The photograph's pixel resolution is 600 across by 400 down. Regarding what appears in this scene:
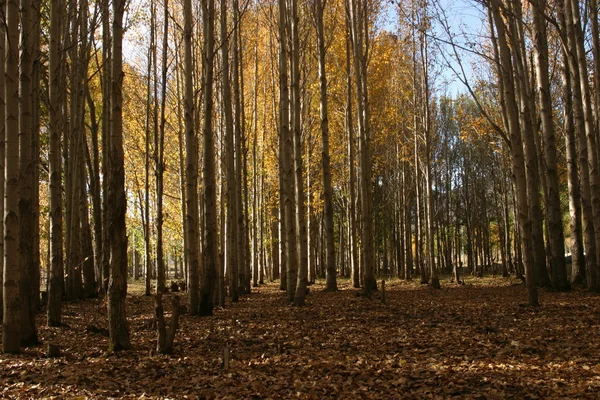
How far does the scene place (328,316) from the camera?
9203mm

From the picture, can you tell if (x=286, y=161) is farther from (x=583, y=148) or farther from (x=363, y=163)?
(x=583, y=148)

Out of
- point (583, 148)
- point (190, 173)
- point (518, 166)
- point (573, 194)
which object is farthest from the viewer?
point (573, 194)

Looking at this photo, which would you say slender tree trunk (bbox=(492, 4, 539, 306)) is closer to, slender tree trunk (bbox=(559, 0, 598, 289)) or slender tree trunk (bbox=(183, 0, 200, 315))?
slender tree trunk (bbox=(559, 0, 598, 289))

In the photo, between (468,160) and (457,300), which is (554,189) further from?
(468,160)

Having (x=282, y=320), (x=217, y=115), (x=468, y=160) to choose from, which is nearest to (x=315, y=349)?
(x=282, y=320)

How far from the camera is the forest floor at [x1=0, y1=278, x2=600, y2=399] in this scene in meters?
4.47

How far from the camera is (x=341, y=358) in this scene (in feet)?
18.8

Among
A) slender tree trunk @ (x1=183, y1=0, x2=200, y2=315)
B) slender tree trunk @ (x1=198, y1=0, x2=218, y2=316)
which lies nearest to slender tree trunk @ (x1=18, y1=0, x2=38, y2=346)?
slender tree trunk @ (x1=183, y1=0, x2=200, y2=315)

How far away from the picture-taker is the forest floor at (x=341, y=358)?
4473 mm

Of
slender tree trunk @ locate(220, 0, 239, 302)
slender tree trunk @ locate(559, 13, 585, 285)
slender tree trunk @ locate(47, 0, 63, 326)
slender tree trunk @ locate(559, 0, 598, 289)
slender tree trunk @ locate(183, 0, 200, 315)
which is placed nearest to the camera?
slender tree trunk @ locate(47, 0, 63, 326)

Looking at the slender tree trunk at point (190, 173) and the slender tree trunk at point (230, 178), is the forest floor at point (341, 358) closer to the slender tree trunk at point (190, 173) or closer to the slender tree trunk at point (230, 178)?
the slender tree trunk at point (190, 173)

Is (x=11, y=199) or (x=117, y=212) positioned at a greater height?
(x=11, y=199)

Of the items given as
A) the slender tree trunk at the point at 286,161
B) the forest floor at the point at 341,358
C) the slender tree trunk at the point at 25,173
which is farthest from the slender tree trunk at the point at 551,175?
the slender tree trunk at the point at 25,173

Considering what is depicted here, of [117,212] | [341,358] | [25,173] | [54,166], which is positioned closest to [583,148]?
[341,358]
